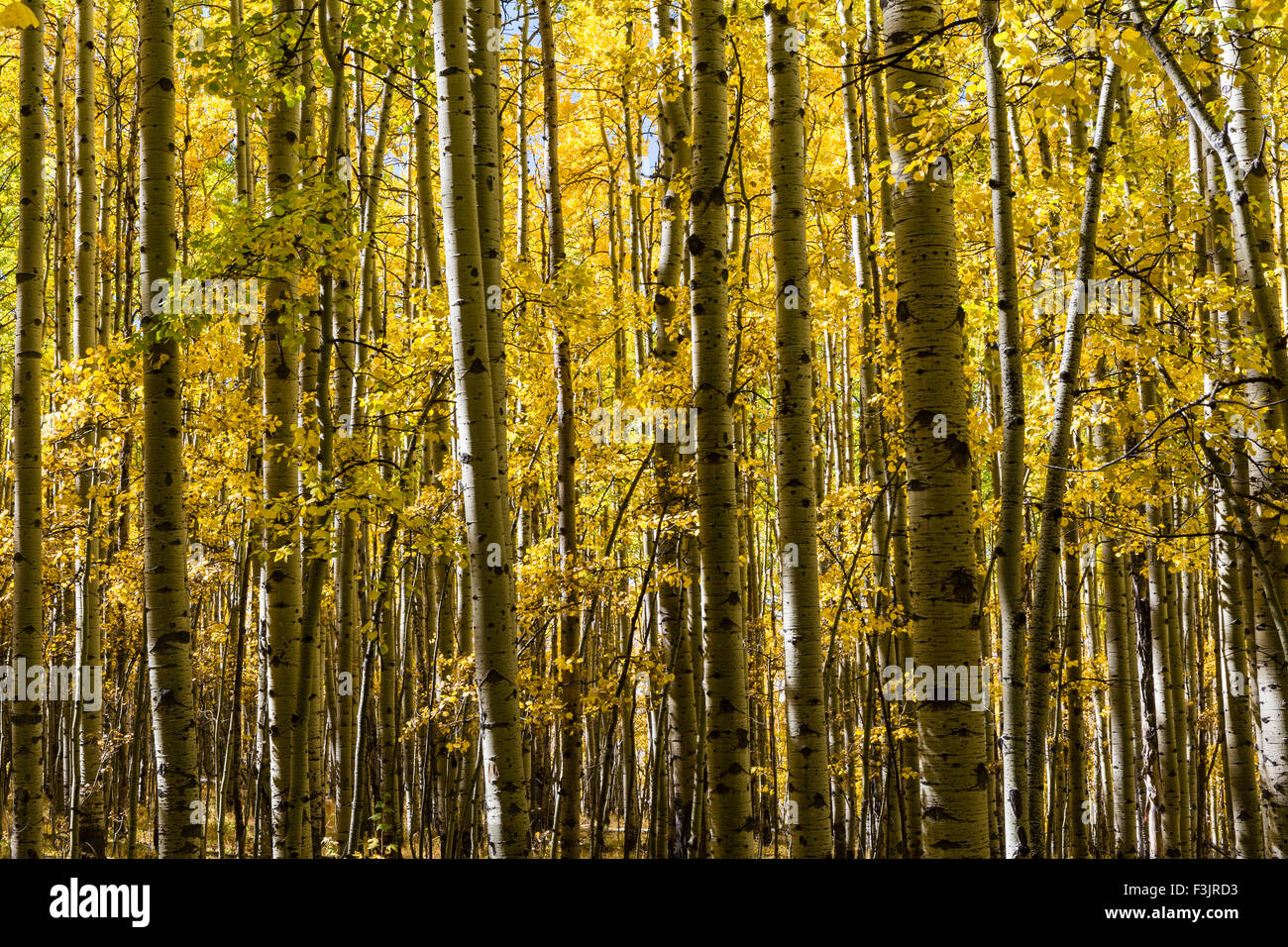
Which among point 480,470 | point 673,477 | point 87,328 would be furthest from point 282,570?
point 87,328

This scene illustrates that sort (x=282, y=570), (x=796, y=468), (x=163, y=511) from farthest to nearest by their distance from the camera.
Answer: (x=282, y=570), (x=796, y=468), (x=163, y=511)

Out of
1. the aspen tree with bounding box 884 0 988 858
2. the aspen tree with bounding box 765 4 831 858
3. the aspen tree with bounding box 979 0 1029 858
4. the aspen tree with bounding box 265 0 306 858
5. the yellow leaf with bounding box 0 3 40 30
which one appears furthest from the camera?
the aspen tree with bounding box 265 0 306 858

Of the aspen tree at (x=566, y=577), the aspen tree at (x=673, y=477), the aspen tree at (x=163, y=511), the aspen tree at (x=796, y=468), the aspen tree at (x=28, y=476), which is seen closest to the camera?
the aspen tree at (x=163, y=511)

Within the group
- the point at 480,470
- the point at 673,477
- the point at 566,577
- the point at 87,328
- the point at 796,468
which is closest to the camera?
the point at 480,470

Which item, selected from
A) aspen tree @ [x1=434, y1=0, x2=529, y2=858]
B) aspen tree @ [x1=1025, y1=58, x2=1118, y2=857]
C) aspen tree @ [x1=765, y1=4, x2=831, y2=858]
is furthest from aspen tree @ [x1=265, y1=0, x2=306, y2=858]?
aspen tree @ [x1=1025, y1=58, x2=1118, y2=857]

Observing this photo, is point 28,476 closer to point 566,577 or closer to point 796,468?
point 566,577

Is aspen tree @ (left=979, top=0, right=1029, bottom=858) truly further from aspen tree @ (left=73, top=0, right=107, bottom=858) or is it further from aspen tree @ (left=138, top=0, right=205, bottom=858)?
Result: aspen tree @ (left=73, top=0, right=107, bottom=858)

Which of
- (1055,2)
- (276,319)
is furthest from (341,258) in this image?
(1055,2)

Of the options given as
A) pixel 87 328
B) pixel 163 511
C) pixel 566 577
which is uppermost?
pixel 87 328

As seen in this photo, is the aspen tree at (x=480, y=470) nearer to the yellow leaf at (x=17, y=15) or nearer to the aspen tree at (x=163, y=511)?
the aspen tree at (x=163, y=511)

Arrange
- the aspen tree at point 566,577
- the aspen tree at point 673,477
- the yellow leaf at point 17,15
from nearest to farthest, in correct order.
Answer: the yellow leaf at point 17,15 < the aspen tree at point 673,477 < the aspen tree at point 566,577

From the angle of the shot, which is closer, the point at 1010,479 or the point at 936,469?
the point at 936,469

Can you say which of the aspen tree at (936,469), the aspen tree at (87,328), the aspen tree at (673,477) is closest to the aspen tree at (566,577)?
the aspen tree at (673,477)

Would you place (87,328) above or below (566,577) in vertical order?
above
